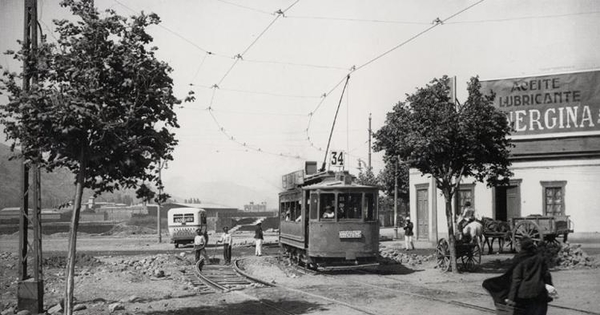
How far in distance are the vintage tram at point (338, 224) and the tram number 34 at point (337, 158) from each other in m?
0.96

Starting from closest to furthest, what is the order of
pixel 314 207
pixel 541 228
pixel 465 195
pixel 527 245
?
pixel 527 245 → pixel 314 207 → pixel 541 228 → pixel 465 195

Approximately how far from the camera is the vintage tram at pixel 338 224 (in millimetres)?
17391

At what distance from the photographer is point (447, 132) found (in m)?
16.1

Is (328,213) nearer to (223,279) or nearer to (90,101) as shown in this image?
(223,279)

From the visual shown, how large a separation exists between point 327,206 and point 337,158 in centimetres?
281

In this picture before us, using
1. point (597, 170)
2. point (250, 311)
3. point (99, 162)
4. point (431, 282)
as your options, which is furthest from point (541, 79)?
point (99, 162)

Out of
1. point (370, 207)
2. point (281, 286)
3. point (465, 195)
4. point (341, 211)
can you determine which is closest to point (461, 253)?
point (370, 207)

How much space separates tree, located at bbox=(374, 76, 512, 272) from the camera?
16250mm

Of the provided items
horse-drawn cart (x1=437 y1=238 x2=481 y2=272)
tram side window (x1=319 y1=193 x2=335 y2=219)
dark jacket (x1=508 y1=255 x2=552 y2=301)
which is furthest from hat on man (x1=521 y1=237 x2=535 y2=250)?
horse-drawn cart (x1=437 y1=238 x2=481 y2=272)

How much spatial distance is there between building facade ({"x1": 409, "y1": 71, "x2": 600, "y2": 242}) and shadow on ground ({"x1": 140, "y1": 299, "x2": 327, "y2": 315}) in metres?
15.8

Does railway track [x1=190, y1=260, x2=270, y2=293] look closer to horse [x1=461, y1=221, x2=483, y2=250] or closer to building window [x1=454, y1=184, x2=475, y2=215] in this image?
horse [x1=461, y1=221, x2=483, y2=250]

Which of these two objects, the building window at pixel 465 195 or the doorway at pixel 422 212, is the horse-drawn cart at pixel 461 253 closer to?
the building window at pixel 465 195

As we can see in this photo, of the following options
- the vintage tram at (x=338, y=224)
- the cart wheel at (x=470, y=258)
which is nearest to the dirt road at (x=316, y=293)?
the cart wheel at (x=470, y=258)

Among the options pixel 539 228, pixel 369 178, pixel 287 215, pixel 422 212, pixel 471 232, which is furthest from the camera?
pixel 369 178
